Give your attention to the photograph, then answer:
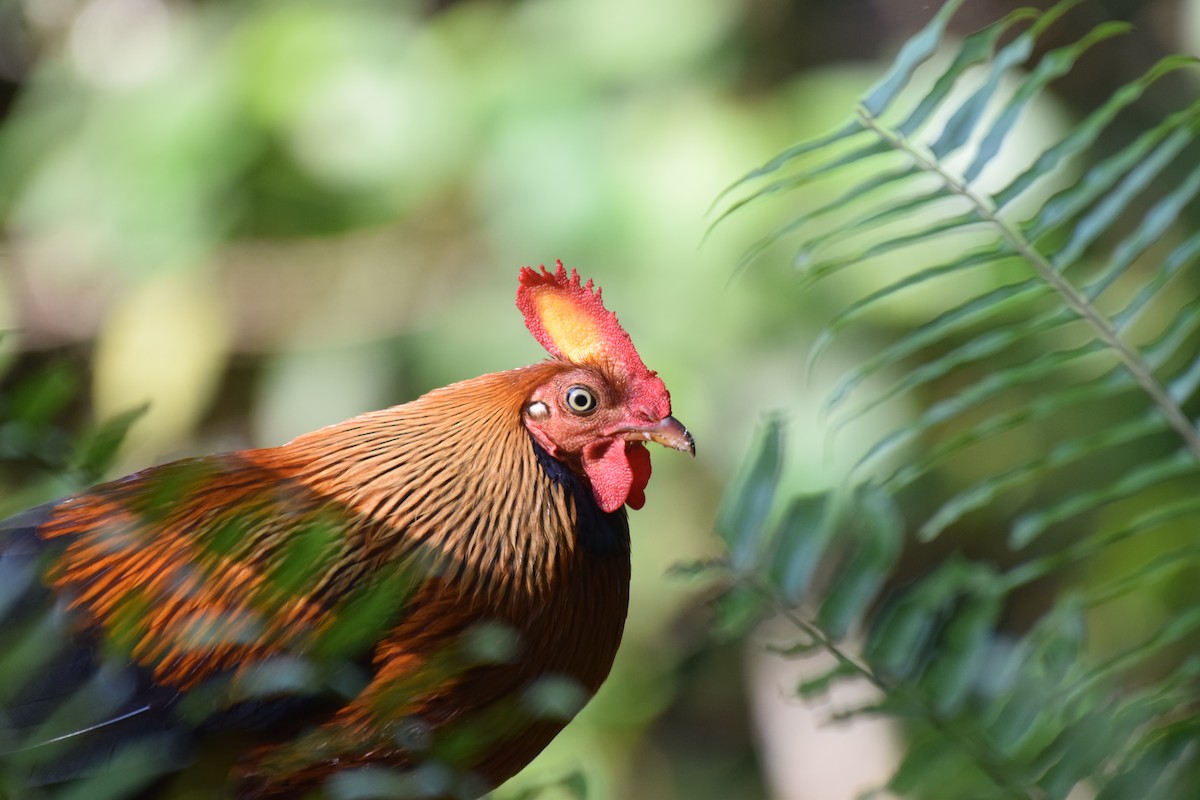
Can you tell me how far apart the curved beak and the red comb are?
0.19ft

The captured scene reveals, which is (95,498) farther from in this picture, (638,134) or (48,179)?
(48,179)

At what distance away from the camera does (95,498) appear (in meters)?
1.21

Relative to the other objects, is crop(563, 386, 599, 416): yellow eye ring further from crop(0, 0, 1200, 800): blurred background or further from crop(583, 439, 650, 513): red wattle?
crop(0, 0, 1200, 800): blurred background

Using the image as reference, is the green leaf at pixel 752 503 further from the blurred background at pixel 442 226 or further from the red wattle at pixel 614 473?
the blurred background at pixel 442 226

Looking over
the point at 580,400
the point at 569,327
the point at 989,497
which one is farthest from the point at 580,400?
the point at 989,497

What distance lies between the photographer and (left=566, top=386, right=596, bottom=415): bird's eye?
44.2 inches

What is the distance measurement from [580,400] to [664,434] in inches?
3.1

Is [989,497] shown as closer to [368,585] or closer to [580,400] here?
[580,400]

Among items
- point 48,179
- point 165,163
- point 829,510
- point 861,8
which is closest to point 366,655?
point 829,510

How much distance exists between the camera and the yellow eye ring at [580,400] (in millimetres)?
1122

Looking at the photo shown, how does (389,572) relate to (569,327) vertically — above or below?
below

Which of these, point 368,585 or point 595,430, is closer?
point 368,585

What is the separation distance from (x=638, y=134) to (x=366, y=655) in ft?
5.42

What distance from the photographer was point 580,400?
1.12 metres
